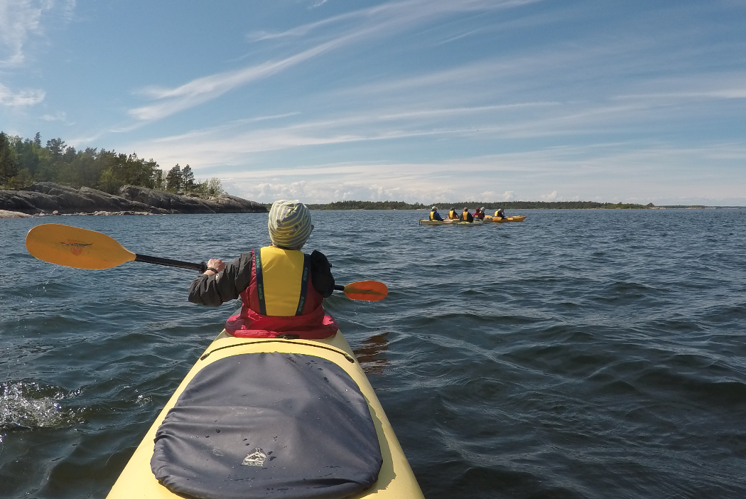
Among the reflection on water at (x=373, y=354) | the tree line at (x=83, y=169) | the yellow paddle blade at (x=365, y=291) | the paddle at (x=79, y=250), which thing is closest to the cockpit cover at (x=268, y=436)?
the paddle at (x=79, y=250)

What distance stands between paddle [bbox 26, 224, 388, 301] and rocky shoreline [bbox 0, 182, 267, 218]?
1979 inches

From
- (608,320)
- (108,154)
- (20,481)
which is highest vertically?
(108,154)

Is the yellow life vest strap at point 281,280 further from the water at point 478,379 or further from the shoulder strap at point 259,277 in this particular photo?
the water at point 478,379

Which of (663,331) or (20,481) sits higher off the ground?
(663,331)

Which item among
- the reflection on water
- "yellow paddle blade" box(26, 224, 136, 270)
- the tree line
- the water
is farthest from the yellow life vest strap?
the tree line

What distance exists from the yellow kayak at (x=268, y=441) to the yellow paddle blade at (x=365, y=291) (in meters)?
2.82

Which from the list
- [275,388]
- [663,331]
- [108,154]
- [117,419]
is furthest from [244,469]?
[108,154]

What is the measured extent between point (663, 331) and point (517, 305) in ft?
7.40

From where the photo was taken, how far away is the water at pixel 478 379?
340cm

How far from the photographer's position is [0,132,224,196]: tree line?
64.4m

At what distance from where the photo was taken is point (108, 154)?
8319cm

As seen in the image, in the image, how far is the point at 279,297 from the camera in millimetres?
3670

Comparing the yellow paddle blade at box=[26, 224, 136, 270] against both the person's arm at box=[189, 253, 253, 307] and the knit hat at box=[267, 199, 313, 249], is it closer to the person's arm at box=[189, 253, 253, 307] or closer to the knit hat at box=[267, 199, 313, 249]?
the person's arm at box=[189, 253, 253, 307]

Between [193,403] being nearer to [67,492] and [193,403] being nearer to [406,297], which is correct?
[67,492]
